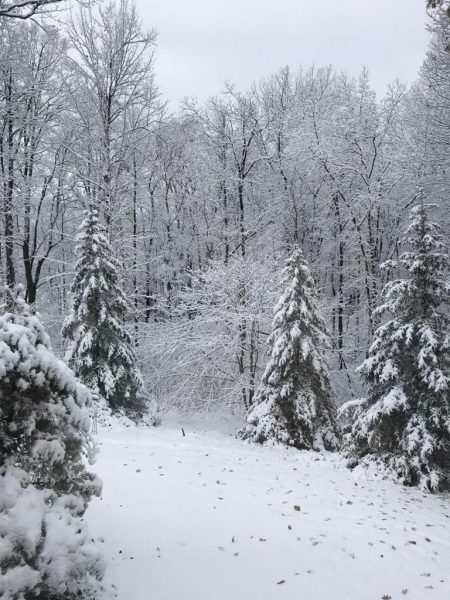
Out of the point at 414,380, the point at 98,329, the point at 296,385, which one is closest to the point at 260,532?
the point at 414,380

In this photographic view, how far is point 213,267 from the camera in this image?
713 inches

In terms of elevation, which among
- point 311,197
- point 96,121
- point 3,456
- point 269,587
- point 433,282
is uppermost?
point 96,121

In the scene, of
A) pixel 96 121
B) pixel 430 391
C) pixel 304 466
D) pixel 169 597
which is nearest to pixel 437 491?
pixel 430 391

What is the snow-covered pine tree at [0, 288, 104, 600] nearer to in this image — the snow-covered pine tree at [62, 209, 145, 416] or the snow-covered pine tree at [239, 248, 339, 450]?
the snow-covered pine tree at [239, 248, 339, 450]

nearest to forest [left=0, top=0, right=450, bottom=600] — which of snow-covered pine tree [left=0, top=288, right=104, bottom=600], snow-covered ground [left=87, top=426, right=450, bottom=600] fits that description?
snow-covered pine tree [left=0, top=288, right=104, bottom=600]

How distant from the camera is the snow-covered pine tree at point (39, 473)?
A: 3.18 metres

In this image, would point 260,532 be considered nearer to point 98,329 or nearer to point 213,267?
point 98,329

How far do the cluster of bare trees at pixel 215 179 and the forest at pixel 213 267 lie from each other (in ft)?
0.37

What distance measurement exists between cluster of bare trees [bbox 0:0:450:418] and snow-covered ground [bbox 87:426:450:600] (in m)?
7.13

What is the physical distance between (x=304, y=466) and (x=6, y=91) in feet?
47.5

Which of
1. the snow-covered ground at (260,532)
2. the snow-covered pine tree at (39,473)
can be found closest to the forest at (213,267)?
the snow-covered pine tree at (39,473)

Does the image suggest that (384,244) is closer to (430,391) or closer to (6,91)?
(430,391)

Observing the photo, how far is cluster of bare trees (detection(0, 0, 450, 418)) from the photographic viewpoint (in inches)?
614

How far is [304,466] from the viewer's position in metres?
9.83
